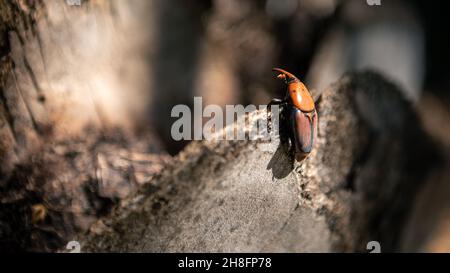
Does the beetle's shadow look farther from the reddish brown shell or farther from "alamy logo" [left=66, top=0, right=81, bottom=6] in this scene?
"alamy logo" [left=66, top=0, right=81, bottom=6]

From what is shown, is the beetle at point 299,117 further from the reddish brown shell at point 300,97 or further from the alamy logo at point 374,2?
the alamy logo at point 374,2

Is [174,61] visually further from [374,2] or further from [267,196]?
[374,2]

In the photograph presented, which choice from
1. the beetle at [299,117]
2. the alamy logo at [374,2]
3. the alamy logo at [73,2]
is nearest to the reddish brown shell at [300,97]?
the beetle at [299,117]

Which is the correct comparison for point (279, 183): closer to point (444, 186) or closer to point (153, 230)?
point (153, 230)

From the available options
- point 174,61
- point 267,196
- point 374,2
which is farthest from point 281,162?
point 374,2

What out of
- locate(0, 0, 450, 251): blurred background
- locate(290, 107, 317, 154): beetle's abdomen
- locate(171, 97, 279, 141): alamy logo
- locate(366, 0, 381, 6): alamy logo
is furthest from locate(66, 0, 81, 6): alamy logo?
locate(366, 0, 381, 6): alamy logo

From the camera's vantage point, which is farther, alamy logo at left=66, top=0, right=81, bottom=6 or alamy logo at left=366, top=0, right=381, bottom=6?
alamy logo at left=366, top=0, right=381, bottom=6
